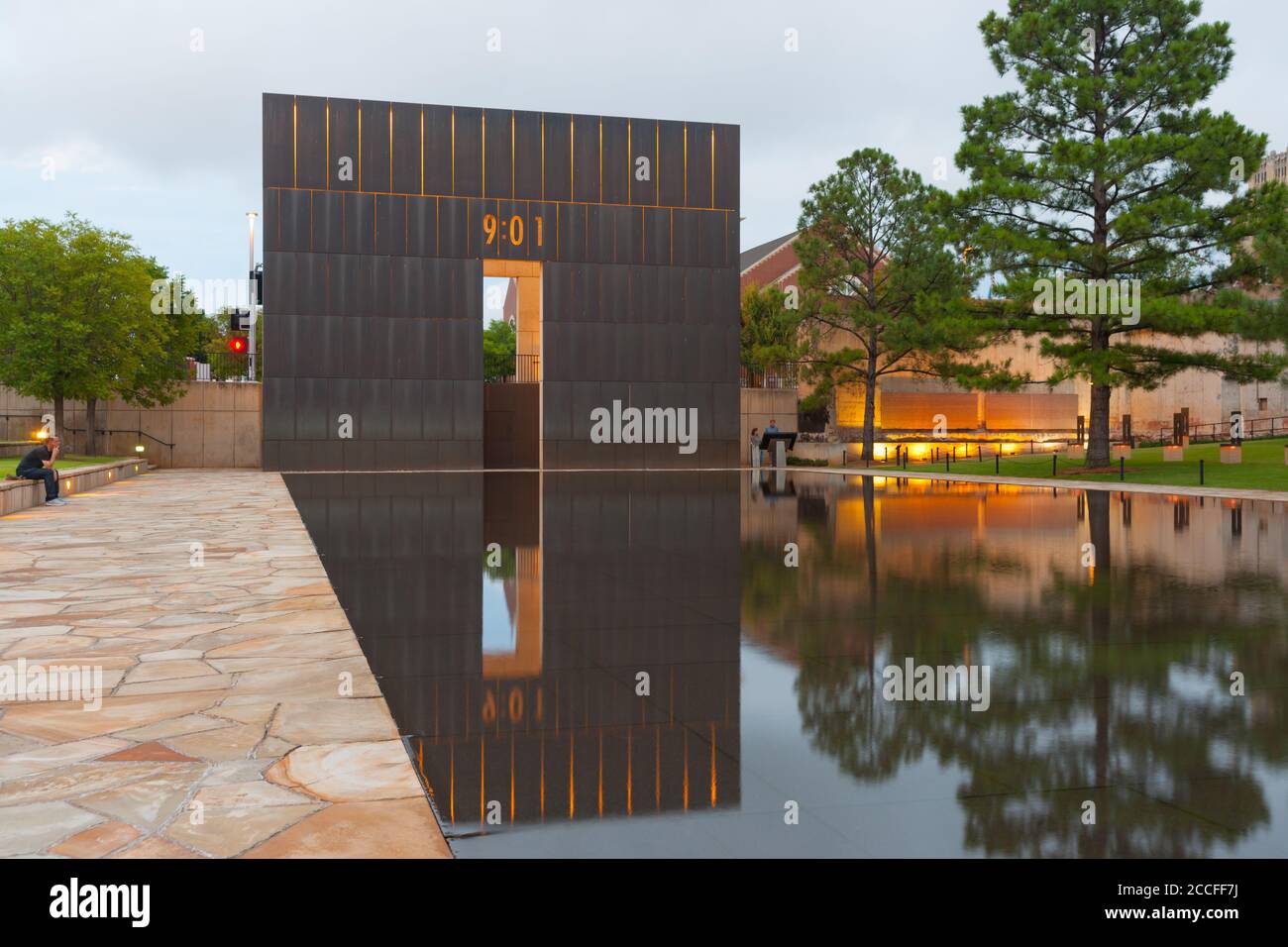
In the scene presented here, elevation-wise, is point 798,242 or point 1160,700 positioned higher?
point 798,242

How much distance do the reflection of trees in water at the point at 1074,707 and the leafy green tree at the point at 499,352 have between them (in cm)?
7179

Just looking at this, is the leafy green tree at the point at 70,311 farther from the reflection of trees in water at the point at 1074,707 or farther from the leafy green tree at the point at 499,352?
the leafy green tree at the point at 499,352

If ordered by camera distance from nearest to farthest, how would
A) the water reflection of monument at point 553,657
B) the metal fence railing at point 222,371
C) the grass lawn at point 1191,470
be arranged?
the water reflection of monument at point 553,657
the grass lawn at point 1191,470
the metal fence railing at point 222,371

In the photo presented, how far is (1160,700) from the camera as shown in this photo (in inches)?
214

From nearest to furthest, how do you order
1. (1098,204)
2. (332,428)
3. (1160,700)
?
(1160,700) < (1098,204) < (332,428)

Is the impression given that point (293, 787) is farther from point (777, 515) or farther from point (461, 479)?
point (461, 479)

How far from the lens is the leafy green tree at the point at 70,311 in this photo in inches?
1223

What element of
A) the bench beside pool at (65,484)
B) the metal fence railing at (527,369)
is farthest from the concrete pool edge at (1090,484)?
the bench beside pool at (65,484)

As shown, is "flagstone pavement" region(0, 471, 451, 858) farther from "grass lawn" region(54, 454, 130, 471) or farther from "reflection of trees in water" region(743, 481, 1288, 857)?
"grass lawn" region(54, 454, 130, 471)

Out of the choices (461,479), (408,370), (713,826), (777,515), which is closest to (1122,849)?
(713,826)

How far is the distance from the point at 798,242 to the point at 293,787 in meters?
40.4

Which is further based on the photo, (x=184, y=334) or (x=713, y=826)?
(x=184, y=334)
